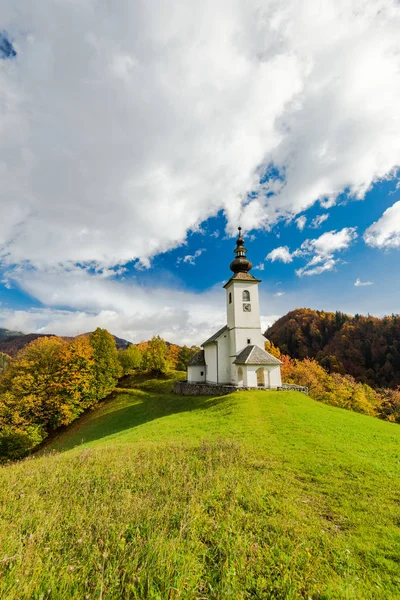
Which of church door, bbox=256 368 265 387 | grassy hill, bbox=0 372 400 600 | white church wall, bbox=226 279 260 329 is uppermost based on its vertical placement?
white church wall, bbox=226 279 260 329

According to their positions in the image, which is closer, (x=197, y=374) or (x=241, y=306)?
(x=241, y=306)

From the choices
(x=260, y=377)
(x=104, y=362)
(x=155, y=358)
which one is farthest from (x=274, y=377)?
(x=155, y=358)

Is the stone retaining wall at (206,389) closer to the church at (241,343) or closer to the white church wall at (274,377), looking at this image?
the white church wall at (274,377)

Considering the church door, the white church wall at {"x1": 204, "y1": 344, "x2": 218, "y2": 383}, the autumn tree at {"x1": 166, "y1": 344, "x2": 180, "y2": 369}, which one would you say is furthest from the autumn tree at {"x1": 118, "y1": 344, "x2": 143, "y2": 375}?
the church door

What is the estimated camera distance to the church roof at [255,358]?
79.4 ft

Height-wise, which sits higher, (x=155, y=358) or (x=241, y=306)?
(x=241, y=306)

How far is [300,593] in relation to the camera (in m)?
3.72

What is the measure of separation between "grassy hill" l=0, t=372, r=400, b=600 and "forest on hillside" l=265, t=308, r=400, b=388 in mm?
72166

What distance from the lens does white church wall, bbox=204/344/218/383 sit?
29.5 m

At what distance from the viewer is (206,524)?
200 inches

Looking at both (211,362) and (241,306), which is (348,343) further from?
(241,306)

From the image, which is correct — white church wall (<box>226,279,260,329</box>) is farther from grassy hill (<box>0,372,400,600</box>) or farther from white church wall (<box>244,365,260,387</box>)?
Answer: grassy hill (<box>0,372,400,600</box>)

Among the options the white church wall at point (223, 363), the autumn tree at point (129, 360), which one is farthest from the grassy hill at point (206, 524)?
the autumn tree at point (129, 360)

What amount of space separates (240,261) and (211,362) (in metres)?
12.3
